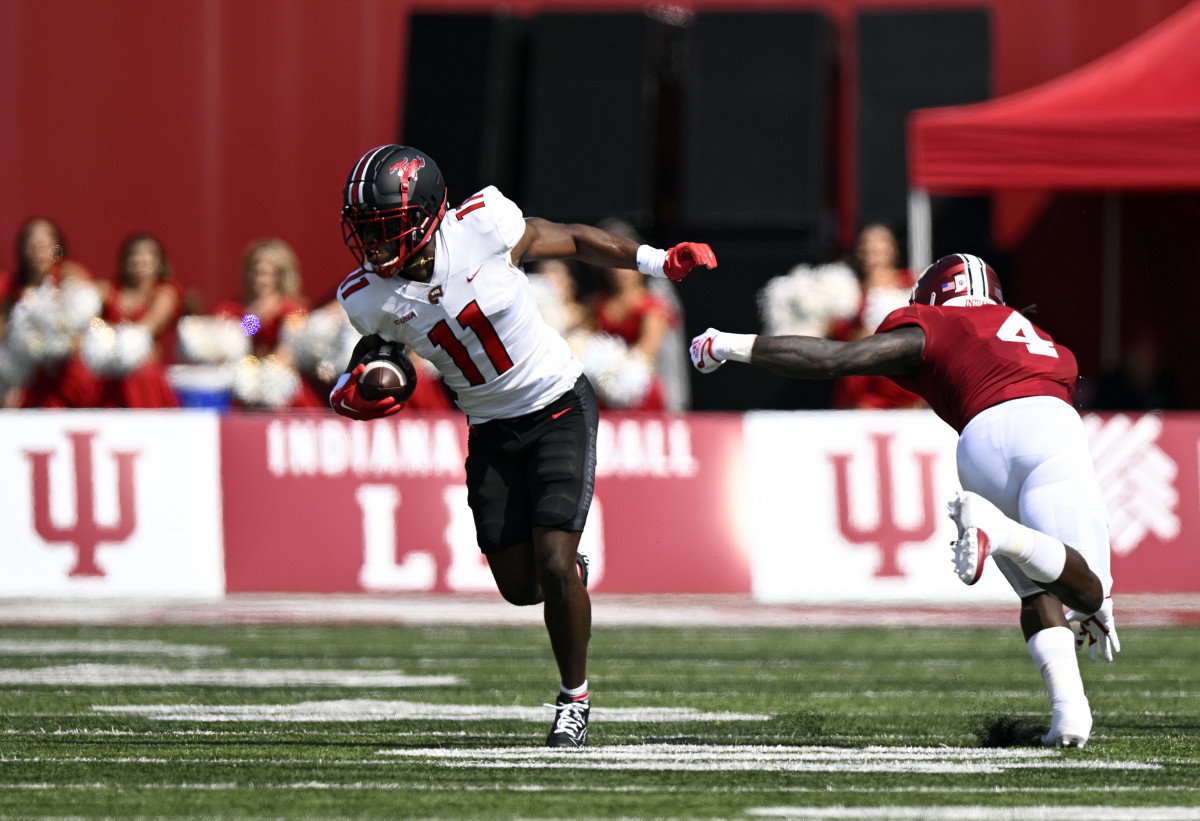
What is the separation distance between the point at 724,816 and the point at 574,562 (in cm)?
185

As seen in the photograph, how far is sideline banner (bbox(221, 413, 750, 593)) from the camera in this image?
37.2 feet

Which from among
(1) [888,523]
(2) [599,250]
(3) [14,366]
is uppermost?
(2) [599,250]

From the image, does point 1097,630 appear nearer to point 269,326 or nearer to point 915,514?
point 915,514

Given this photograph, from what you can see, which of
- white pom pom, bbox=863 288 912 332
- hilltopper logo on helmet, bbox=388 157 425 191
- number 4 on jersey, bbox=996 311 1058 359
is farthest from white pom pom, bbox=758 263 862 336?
hilltopper logo on helmet, bbox=388 157 425 191

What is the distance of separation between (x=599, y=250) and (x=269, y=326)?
19.8ft

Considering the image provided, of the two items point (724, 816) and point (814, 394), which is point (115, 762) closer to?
point (724, 816)

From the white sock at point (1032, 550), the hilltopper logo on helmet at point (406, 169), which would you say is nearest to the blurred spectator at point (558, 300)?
the hilltopper logo on helmet at point (406, 169)

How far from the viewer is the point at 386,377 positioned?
247 inches

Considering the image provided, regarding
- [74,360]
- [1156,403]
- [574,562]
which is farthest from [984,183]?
[574,562]

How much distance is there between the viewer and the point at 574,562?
6340 mm

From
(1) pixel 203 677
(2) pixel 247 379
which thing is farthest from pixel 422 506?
(1) pixel 203 677

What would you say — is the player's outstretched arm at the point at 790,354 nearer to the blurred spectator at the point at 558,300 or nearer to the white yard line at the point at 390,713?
the white yard line at the point at 390,713

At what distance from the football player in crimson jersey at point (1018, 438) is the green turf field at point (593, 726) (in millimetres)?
356

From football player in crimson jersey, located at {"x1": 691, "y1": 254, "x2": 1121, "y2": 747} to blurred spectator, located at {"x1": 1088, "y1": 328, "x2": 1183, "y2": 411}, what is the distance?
8023 mm
